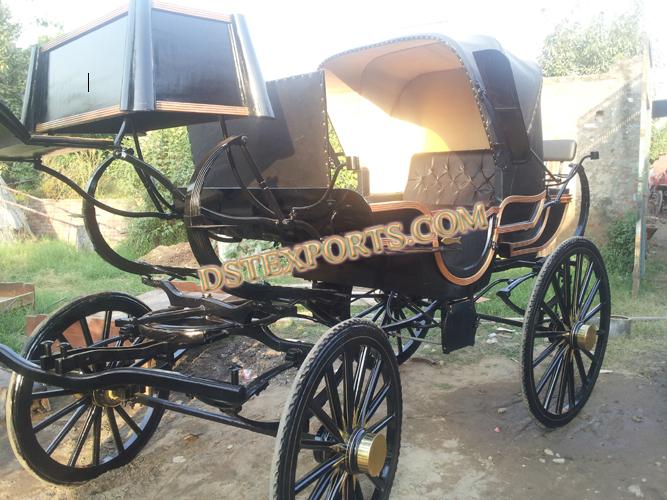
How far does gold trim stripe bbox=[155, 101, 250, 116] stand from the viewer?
1.93m

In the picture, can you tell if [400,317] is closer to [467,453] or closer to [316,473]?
[467,453]

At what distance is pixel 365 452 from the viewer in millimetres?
2203

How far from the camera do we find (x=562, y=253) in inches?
131

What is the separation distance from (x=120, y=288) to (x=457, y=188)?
14.9ft

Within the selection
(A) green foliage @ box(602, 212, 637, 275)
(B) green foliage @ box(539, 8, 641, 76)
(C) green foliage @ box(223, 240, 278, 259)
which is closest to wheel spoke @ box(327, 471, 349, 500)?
(C) green foliage @ box(223, 240, 278, 259)

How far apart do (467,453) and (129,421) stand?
1797 millimetres

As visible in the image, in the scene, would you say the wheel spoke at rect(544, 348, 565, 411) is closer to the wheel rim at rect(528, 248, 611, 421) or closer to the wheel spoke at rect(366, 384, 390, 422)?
the wheel rim at rect(528, 248, 611, 421)

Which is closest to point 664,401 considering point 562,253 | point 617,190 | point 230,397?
point 562,253

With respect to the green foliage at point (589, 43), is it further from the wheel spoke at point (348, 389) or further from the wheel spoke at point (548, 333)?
the wheel spoke at point (348, 389)

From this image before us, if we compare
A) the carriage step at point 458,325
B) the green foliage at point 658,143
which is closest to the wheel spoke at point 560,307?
the carriage step at point 458,325

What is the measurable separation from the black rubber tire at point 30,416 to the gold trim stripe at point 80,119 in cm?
83

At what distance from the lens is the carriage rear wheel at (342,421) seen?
6.49ft

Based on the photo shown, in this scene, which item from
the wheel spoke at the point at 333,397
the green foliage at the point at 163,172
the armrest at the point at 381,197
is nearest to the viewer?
the wheel spoke at the point at 333,397

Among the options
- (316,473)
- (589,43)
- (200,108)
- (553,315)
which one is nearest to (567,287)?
(553,315)
